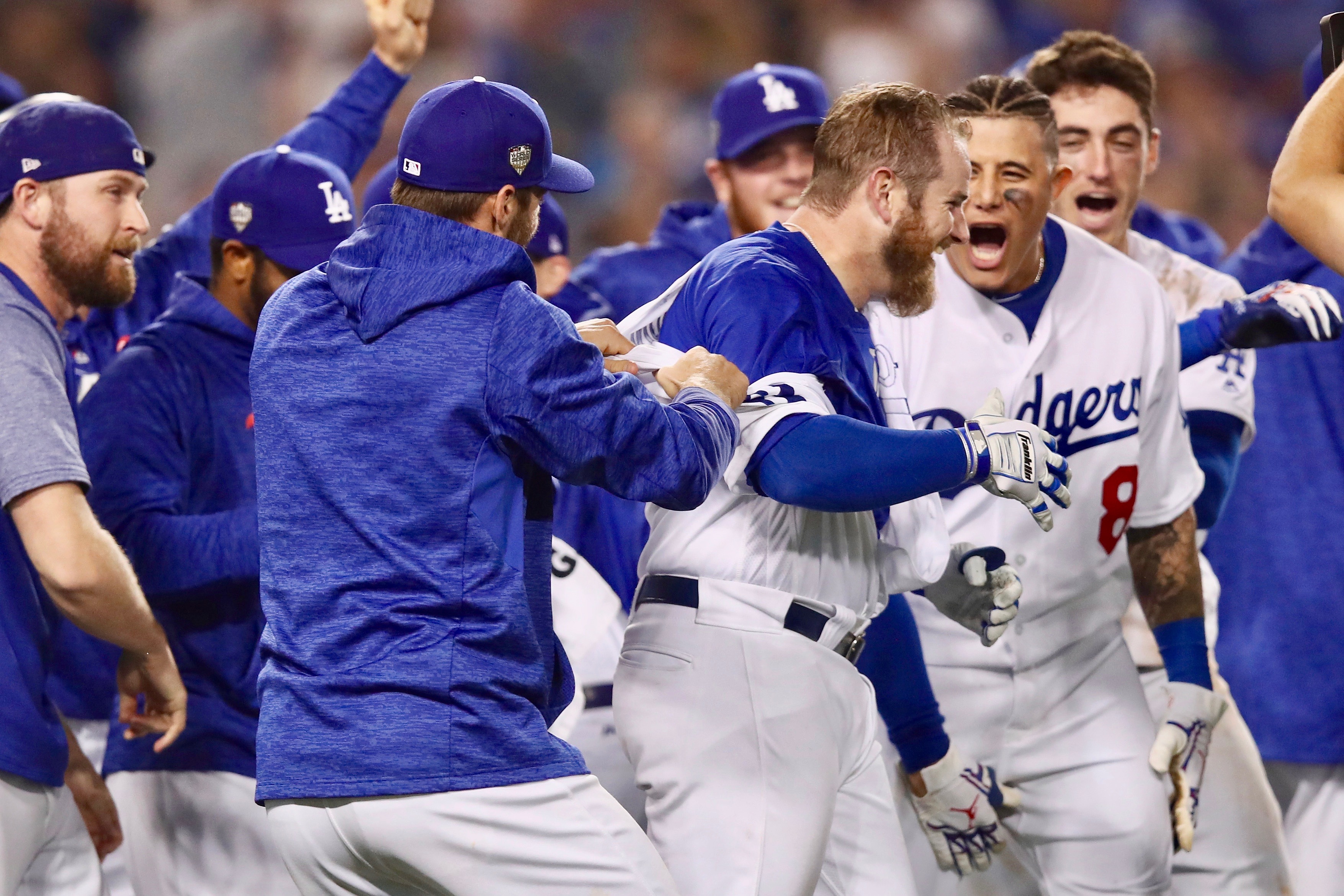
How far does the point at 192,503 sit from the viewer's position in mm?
3578

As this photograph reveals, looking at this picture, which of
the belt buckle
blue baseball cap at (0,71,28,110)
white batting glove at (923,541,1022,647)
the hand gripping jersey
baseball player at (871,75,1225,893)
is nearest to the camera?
the hand gripping jersey

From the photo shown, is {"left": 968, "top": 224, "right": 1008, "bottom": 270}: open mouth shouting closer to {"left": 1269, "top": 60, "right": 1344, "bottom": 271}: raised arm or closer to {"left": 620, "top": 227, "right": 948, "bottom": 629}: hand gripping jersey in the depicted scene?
{"left": 620, "top": 227, "right": 948, "bottom": 629}: hand gripping jersey

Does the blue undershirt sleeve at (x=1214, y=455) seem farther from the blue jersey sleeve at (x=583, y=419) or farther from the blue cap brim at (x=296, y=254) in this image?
the blue cap brim at (x=296, y=254)

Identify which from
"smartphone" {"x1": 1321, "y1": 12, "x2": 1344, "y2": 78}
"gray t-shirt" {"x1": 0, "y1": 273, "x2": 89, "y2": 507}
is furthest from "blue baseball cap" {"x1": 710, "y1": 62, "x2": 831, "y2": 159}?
"gray t-shirt" {"x1": 0, "y1": 273, "x2": 89, "y2": 507}

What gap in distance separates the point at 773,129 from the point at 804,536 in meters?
2.70

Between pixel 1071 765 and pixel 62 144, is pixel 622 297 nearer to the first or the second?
pixel 62 144

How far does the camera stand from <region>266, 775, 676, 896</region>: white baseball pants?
233cm

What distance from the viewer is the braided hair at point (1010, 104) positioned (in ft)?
12.1

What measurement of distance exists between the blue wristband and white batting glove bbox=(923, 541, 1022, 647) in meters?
0.60

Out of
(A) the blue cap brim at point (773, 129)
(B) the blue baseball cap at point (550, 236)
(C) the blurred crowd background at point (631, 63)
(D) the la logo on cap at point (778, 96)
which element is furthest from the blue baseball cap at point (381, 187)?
(C) the blurred crowd background at point (631, 63)

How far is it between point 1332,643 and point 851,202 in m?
2.17

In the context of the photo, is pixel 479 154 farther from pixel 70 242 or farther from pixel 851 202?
pixel 70 242

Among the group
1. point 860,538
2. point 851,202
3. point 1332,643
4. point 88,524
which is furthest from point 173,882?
point 1332,643

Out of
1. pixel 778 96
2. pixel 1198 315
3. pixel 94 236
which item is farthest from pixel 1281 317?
pixel 94 236
